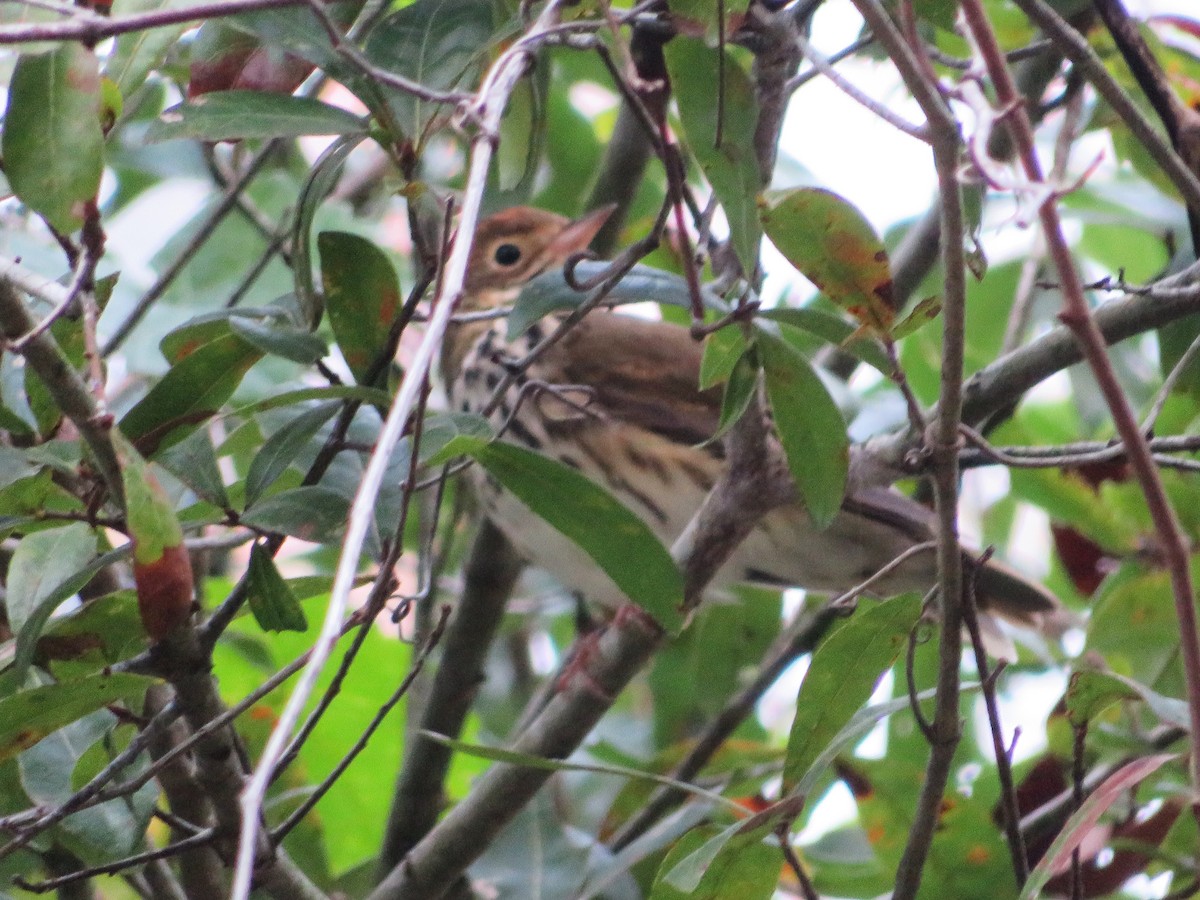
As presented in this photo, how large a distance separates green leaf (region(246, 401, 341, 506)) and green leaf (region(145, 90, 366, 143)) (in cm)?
24

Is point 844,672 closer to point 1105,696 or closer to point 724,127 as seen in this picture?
point 1105,696

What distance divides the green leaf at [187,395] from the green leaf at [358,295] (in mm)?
109

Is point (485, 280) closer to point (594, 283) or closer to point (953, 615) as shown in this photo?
point (594, 283)

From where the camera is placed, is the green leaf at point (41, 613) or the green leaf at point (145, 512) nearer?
the green leaf at point (145, 512)

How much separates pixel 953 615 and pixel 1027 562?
7.50 feet

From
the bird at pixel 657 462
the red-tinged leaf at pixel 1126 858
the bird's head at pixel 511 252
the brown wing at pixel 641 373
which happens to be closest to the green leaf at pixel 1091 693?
the red-tinged leaf at pixel 1126 858

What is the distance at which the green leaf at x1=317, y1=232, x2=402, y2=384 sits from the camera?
1323 millimetres

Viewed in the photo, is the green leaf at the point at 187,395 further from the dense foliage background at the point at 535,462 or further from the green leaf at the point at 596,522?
the green leaf at the point at 596,522

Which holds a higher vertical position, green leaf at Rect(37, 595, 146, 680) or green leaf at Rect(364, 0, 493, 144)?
green leaf at Rect(364, 0, 493, 144)

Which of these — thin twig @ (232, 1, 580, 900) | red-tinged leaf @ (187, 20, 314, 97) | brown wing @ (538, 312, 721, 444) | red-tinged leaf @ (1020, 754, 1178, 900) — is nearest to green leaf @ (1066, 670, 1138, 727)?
red-tinged leaf @ (1020, 754, 1178, 900)

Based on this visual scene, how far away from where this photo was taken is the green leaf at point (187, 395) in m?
1.22

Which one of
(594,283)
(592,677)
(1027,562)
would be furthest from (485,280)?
(594,283)

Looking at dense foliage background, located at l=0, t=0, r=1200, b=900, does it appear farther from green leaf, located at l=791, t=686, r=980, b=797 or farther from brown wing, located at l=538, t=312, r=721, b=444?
brown wing, located at l=538, t=312, r=721, b=444

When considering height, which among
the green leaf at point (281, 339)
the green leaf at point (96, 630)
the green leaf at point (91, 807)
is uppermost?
the green leaf at point (281, 339)
